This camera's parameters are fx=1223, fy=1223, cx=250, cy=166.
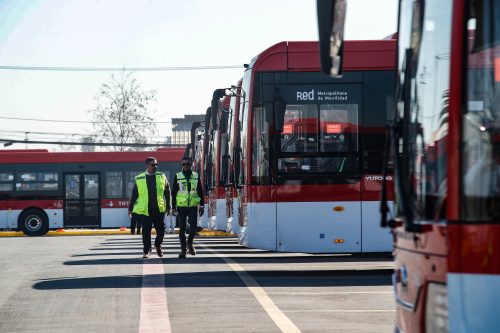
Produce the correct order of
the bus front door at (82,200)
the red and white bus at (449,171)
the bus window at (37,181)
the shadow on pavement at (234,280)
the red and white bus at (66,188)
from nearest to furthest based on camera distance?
the red and white bus at (449,171), the shadow on pavement at (234,280), the red and white bus at (66,188), the bus window at (37,181), the bus front door at (82,200)

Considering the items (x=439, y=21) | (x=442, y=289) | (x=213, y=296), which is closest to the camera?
(x=442, y=289)

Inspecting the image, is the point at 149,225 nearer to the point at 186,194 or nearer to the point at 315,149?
the point at 186,194

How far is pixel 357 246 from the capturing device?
1806 cm

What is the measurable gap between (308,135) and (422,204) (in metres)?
11.8

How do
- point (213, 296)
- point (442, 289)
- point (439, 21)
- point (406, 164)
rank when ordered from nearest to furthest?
Result: point (442, 289), point (439, 21), point (406, 164), point (213, 296)

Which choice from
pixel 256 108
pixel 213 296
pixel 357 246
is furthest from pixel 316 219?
pixel 213 296

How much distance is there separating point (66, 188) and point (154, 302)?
33.9 metres

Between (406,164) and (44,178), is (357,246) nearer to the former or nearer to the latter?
(406,164)

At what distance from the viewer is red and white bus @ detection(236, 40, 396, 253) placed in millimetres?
18094

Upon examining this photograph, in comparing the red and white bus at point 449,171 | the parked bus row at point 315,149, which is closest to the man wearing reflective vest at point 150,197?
the parked bus row at point 315,149

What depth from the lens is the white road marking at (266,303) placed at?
11.2m

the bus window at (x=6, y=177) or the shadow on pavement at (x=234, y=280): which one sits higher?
the bus window at (x=6, y=177)

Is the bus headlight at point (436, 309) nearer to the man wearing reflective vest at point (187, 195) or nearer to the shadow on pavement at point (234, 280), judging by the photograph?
the shadow on pavement at point (234, 280)

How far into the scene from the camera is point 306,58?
18656 millimetres
